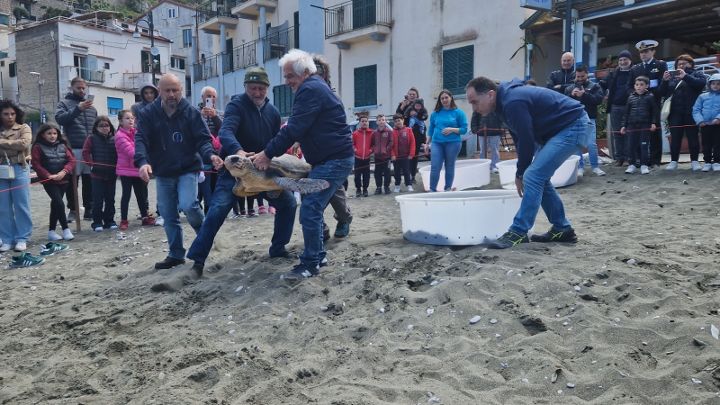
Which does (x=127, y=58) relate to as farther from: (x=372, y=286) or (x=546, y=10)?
(x=372, y=286)

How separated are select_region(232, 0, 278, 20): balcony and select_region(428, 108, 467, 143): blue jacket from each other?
2134 cm

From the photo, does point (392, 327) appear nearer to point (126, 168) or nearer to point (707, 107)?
point (126, 168)

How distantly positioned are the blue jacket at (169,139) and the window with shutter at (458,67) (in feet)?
46.8

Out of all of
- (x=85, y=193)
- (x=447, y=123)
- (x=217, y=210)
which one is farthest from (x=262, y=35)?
(x=217, y=210)

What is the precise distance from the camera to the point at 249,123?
5.30 meters

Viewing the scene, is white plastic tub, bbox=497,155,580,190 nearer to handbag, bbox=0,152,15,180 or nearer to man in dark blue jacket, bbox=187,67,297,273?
man in dark blue jacket, bbox=187,67,297,273

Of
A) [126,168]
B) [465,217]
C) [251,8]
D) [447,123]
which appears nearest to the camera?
[465,217]

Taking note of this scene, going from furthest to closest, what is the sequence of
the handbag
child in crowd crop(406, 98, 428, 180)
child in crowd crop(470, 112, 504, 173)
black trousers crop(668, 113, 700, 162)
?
child in crowd crop(470, 112, 504, 173) < child in crowd crop(406, 98, 428, 180) < black trousers crop(668, 113, 700, 162) < the handbag

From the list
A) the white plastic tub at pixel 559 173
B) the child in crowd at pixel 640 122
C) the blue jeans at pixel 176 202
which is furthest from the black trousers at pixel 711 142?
the blue jeans at pixel 176 202

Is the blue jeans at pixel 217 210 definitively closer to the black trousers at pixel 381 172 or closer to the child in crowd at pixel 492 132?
the black trousers at pixel 381 172

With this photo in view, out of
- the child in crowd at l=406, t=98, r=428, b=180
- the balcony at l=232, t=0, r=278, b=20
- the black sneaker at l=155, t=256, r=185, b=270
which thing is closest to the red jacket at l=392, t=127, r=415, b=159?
the child in crowd at l=406, t=98, r=428, b=180

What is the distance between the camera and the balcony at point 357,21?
21266mm

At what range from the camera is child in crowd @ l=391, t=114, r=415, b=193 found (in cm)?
1051

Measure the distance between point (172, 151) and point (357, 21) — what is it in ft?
60.3
